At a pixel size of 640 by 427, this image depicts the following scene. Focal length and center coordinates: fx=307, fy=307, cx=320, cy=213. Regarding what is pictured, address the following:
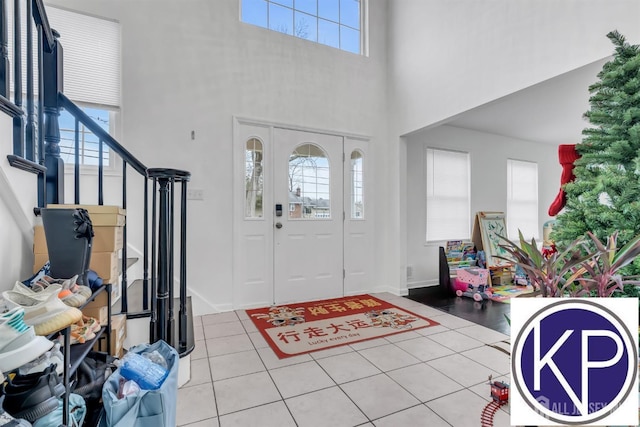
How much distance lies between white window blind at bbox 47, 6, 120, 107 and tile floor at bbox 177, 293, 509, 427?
8.08ft

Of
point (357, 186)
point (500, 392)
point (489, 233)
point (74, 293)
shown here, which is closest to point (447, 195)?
point (489, 233)

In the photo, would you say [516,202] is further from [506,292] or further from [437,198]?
[506,292]

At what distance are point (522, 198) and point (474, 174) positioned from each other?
4.59 feet

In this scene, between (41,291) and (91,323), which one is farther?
(91,323)

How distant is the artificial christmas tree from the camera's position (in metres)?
1.55

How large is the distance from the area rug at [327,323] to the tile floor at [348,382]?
117 millimetres

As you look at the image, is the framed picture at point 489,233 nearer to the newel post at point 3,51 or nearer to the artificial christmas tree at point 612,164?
the artificial christmas tree at point 612,164

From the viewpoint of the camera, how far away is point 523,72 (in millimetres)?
2621

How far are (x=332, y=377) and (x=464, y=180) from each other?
416 centimetres

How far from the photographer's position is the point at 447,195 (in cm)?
495

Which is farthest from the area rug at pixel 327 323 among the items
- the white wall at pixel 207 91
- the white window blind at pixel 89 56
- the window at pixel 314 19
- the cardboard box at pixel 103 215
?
the window at pixel 314 19

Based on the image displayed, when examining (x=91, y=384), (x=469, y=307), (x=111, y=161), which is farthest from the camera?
(x=469, y=307)

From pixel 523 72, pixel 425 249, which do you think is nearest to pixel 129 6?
pixel 523 72

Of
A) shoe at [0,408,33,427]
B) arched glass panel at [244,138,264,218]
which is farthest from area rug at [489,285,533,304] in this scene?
shoe at [0,408,33,427]
